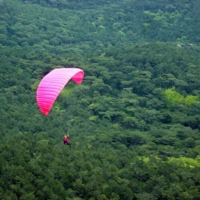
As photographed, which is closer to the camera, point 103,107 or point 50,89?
point 50,89

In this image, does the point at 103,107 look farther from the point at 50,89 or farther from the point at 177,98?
the point at 50,89

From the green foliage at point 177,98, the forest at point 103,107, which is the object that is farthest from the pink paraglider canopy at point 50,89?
the green foliage at point 177,98

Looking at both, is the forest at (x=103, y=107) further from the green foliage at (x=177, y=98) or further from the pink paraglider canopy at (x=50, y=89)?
the pink paraglider canopy at (x=50, y=89)

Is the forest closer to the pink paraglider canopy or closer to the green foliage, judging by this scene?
the green foliage

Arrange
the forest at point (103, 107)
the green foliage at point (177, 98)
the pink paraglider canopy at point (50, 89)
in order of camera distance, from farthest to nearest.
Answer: the green foliage at point (177, 98), the forest at point (103, 107), the pink paraglider canopy at point (50, 89)

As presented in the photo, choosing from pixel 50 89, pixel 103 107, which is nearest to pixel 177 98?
pixel 103 107

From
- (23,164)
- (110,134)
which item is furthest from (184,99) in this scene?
(23,164)

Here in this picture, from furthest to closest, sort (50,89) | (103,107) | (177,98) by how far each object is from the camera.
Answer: (177,98) → (103,107) → (50,89)

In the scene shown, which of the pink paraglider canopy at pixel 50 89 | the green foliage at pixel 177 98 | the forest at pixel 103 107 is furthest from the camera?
the green foliage at pixel 177 98

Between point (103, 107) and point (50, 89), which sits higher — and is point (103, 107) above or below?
below
